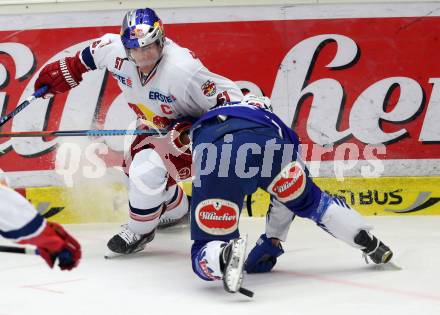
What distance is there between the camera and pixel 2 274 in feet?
11.9

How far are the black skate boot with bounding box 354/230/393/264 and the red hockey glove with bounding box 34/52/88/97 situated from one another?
1647 mm

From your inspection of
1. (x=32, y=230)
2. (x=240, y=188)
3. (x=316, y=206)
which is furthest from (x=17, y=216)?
(x=316, y=206)

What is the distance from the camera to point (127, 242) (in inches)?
158

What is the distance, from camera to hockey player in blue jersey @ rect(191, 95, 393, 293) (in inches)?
124

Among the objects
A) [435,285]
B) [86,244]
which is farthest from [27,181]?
[435,285]

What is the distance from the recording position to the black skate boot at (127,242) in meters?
3.99

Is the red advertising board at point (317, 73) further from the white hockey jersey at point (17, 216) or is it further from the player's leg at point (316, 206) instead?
the white hockey jersey at point (17, 216)

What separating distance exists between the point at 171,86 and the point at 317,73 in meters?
1.31

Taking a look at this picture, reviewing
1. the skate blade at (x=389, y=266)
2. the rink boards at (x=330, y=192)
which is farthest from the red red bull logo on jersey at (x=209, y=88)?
the rink boards at (x=330, y=192)

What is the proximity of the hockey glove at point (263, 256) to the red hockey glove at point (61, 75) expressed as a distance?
1.33m

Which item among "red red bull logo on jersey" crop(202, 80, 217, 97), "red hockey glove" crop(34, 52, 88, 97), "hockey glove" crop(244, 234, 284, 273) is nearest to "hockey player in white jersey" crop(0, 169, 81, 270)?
"hockey glove" crop(244, 234, 284, 273)

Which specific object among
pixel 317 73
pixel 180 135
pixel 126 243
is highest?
pixel 317 73

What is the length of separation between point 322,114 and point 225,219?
1869 millimetres

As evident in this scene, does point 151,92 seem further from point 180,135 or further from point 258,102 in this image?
point 258,102
